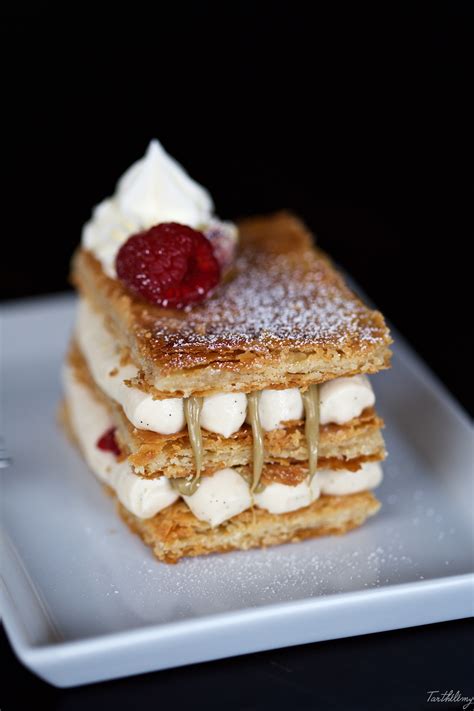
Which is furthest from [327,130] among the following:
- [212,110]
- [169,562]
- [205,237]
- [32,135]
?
[169,562]

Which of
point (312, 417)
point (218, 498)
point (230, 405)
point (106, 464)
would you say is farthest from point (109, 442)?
point (312, 417)

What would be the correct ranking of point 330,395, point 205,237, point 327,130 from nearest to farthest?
point 330,395 → point 205,237 → point 327,130

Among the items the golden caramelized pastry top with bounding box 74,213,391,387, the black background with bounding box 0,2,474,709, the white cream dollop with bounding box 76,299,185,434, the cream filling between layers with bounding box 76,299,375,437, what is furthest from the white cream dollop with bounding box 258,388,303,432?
the black background with bounding box 0,2,474,709

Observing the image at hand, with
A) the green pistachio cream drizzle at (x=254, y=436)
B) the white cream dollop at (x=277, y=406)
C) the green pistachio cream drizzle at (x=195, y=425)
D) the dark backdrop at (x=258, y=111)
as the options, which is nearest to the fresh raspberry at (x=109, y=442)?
the green pistachio cream drizzle at (x=254, y=436)

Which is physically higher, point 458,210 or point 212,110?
point 212,110

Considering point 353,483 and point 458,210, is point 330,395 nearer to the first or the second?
point 353,483

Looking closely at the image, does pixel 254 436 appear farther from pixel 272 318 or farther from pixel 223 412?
pixel 272 318
